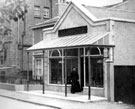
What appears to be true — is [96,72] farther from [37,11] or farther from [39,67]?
[37,11]

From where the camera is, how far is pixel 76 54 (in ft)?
69.4

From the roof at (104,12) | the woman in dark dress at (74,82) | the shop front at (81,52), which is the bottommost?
the woman in dark dress at (74,82)

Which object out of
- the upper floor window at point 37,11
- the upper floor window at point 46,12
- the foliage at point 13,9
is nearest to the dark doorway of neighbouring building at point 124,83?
the foliage at point 13,9

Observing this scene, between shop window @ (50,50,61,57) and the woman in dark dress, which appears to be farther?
shop window @ (50,50,61,57)

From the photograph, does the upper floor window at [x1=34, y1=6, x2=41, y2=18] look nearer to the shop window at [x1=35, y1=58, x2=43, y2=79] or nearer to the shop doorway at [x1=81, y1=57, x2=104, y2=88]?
the shop window at [x1=35, y1=58, x2=43, y2=79]

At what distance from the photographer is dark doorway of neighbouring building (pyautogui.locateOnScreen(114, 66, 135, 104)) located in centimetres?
1567

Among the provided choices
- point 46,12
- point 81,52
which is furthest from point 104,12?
point 46,12

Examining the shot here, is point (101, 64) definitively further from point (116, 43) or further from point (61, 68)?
point (61, 68)

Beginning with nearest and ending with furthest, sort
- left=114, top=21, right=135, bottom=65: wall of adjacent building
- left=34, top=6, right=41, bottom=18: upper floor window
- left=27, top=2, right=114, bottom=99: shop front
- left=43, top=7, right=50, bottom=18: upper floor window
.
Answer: left=27, top=2, right=114, bottom=99: shop front
left=114, top=21, right=135, bottom=65: wall of adjacent building
left=34, top=6, right=41, bottom=18: upper floor window
left=43, top=7, right=50, bottom=18: upper floor window

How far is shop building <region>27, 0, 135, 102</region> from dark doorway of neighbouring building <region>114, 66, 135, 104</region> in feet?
0.17

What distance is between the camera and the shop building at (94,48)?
17344mm

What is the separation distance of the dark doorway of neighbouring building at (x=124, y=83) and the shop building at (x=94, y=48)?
53 mm

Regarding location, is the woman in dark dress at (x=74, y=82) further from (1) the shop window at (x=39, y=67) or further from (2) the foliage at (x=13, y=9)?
(2) the foliage at (x=13, y=9)

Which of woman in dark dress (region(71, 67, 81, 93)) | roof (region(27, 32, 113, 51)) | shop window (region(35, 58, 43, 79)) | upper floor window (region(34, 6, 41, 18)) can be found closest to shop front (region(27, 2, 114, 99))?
roof (region(27, 32, 113, 51))
